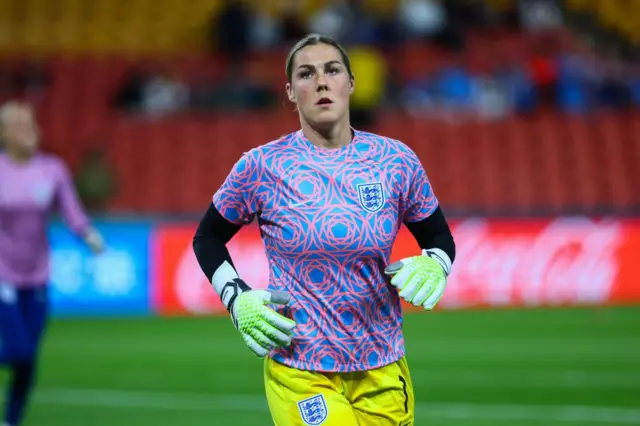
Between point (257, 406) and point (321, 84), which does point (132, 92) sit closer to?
point (257, 406)

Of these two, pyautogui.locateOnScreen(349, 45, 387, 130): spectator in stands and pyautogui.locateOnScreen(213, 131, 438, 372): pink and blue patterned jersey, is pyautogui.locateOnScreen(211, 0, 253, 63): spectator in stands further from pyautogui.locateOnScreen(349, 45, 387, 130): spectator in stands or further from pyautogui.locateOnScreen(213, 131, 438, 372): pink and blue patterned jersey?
pyautogui.locateOnScreen(213, 131, 438, 372): pink and blue patterned jersey

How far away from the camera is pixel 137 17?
24.8m

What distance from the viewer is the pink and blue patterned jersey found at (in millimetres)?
4586

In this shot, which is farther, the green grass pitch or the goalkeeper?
the green grass pitch

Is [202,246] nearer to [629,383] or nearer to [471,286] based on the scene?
[629,383]

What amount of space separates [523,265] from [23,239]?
1041 cm

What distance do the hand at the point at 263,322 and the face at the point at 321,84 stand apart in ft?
2.48

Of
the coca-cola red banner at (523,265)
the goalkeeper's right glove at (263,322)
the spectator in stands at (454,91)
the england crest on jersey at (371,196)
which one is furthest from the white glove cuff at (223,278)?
the spectator in stands at (454,91)

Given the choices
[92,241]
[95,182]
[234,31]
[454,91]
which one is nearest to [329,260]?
[92,241]

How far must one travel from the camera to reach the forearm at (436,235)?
4.88 metres

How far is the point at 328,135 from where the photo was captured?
4.74 metres

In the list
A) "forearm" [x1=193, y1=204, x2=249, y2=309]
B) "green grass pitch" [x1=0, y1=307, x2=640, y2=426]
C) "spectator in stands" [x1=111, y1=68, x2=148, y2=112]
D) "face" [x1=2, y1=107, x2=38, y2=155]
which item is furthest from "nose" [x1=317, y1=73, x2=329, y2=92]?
"spectator in stands" [x1=111, y1=68, x2=148, y2=112]

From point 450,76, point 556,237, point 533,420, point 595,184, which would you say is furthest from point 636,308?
point 533,420

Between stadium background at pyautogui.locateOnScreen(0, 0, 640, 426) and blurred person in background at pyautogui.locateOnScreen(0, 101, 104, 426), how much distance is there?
2308 millimetres
